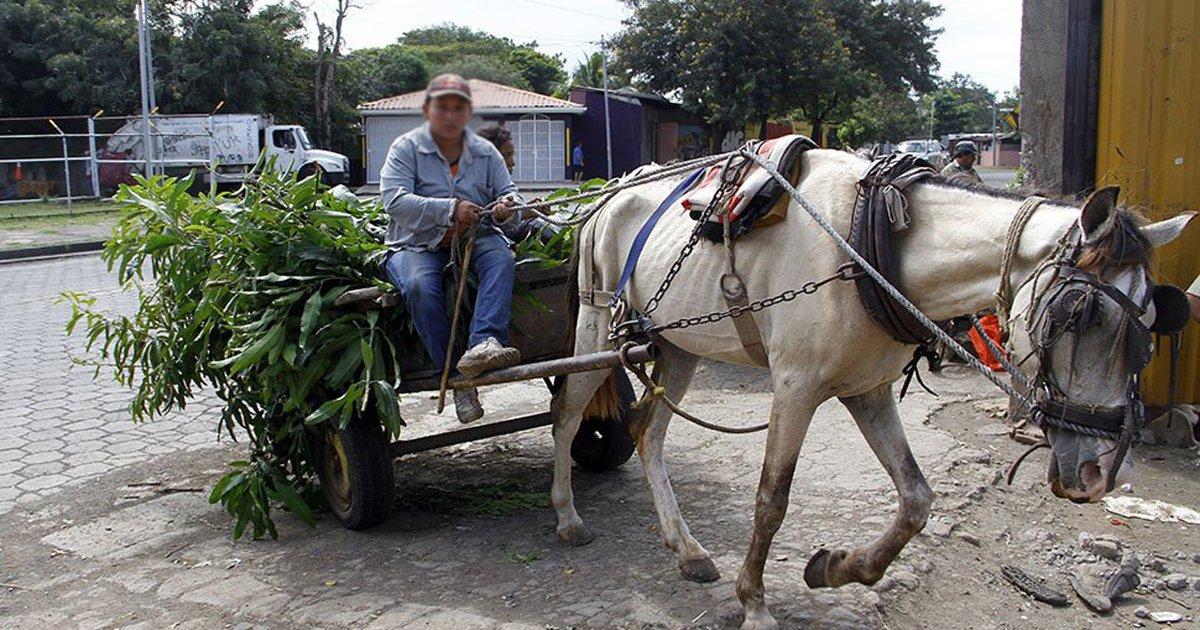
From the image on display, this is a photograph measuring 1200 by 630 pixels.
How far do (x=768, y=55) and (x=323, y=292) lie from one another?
28.8m

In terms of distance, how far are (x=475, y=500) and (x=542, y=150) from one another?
82.5 feet

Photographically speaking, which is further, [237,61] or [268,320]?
[237,61]

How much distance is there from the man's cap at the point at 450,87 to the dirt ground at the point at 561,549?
1.94 m

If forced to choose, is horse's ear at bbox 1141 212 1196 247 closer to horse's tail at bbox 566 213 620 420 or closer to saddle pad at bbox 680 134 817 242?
saddle pad at bbox 680 134 817 242

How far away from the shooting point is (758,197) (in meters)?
3.62

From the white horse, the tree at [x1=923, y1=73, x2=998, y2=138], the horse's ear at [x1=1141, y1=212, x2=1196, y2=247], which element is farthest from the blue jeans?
the tree at [x1=923, y1=73, x2=998, y2=138]

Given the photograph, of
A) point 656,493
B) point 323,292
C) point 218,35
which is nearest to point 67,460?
point 323,292

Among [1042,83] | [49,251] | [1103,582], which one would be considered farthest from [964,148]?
[49,251]

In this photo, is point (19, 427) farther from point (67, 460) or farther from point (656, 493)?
point (656, 493)

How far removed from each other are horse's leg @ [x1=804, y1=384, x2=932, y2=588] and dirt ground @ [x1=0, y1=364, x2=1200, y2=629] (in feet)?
0.54

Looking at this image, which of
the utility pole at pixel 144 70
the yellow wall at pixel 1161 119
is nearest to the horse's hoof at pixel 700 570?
the yellow wall at pixel 1161 119

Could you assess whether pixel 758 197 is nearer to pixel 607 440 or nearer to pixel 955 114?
pixel 607 440

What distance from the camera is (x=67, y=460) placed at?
5.88m

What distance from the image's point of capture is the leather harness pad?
10.7 feet
